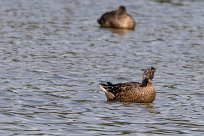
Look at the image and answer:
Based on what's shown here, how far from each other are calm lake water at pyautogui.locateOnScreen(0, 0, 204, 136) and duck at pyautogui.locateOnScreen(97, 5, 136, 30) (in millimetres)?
422

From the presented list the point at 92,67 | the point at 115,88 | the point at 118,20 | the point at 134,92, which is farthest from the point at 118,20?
the point at 134,92

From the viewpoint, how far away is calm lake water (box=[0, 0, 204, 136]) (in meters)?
16.2

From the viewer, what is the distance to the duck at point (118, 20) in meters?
32.6

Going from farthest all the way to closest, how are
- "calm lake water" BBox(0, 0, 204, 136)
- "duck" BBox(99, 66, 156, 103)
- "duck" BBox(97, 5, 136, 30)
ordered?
"duck" BBox(97, 5, 136, 30), "duck" BBox(99, 66, 156, 103), "calm lake water" BBox(0, 0, 204, 136)

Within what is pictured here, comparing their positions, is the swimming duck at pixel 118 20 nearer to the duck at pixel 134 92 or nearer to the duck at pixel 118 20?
the duck at pixel 118 20

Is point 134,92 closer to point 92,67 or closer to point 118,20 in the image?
point 92,67

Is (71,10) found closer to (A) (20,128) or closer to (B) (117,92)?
(B) (117,92)

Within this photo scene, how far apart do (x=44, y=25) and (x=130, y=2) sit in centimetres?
931

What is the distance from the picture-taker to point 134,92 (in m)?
19.0

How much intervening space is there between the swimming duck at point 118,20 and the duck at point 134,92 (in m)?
13.3

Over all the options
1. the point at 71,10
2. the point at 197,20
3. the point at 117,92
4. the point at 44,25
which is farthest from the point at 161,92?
the point at 71,10

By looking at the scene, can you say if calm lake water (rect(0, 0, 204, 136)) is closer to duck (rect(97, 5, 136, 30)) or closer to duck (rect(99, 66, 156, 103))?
duck (rect(99, 66, 156, 103))

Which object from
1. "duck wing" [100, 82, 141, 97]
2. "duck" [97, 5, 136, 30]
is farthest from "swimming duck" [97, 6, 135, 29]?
"duck wing" [100, 82, 141, 97]

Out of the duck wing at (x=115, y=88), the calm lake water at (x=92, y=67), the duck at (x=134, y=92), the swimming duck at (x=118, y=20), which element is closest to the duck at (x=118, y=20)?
the swimming duck at (x=118, y=20)
